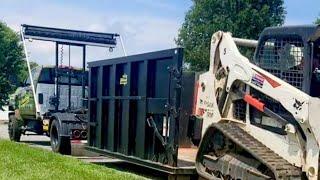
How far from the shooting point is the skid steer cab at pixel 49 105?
1431cm

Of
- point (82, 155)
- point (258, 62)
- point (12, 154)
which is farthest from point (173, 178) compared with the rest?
point (82, 155)

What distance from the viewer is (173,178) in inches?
338

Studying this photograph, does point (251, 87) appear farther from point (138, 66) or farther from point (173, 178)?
point (138, 66)

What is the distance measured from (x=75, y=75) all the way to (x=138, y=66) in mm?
6992

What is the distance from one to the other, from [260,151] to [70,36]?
9.93 meters

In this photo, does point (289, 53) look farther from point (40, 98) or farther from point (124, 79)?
point (40, 98)

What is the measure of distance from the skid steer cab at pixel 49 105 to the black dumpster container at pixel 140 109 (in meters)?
2.55

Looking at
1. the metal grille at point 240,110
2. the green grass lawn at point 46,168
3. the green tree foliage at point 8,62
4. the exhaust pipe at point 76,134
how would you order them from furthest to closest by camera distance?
the green tree foliage at point 8,62
the exhaust pipe at point 76,134
the green grass lawn at point 46,168
the metal grille at point 240,110

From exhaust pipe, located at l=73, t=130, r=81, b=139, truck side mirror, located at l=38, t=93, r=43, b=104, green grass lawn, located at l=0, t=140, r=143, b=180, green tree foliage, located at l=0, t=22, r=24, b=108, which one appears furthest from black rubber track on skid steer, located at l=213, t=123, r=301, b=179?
green tree foliage, located at l=0, t=22, r=24, b=108

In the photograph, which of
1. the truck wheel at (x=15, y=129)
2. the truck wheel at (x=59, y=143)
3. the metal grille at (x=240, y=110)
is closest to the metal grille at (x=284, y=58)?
the metal grille at (x=240, y=110)

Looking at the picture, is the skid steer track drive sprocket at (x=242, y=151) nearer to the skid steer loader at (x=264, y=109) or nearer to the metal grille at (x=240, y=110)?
the skid steer loader at (x=264, y=109)

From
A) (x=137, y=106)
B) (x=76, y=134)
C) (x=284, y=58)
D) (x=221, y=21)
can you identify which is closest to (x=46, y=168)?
(x=137, y=106)

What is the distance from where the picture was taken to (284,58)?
7.09 m

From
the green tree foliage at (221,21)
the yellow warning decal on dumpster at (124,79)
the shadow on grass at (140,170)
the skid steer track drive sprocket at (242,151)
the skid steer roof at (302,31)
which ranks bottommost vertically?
the shadow on grass at (140,170)
